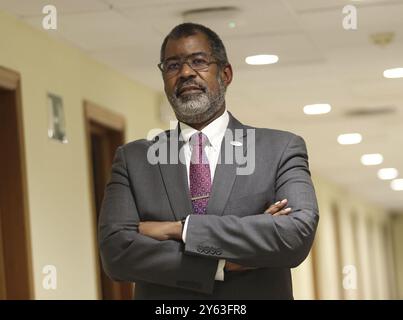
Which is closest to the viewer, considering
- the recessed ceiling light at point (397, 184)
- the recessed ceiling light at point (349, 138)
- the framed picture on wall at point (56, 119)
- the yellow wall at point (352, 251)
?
the framed picture on wall at point (56, 119)

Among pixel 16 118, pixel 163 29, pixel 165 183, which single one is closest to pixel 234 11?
pixel 163 29

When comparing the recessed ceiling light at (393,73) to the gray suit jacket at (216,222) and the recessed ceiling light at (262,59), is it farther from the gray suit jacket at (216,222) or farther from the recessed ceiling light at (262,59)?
the gray suit jacket at (216,222)

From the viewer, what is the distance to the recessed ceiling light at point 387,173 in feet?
35.3

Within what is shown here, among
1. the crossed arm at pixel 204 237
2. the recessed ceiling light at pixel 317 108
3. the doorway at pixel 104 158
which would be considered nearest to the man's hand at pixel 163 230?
the crossed arm at pixel 204 237

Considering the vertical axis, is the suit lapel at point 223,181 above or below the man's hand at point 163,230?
above

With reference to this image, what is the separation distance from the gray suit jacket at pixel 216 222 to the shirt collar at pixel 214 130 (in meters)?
0.02

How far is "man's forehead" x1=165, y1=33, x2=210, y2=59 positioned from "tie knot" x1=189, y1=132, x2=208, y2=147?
166mm

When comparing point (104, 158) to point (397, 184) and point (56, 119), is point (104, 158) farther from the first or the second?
point (397, 184)

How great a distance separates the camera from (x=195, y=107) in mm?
2156

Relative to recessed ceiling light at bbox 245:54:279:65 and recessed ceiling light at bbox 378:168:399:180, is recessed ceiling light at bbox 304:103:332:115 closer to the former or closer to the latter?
recessed ceiling light at bbox 245:54:279:65

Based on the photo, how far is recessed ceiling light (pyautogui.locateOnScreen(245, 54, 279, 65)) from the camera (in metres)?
5.35

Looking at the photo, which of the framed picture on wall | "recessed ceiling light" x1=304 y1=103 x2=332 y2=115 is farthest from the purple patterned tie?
"recessed ceiling light" x1=304 y1=103 x2=332 y2=115

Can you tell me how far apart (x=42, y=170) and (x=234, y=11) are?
1.06 metres

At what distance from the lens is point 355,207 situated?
13664 mm
